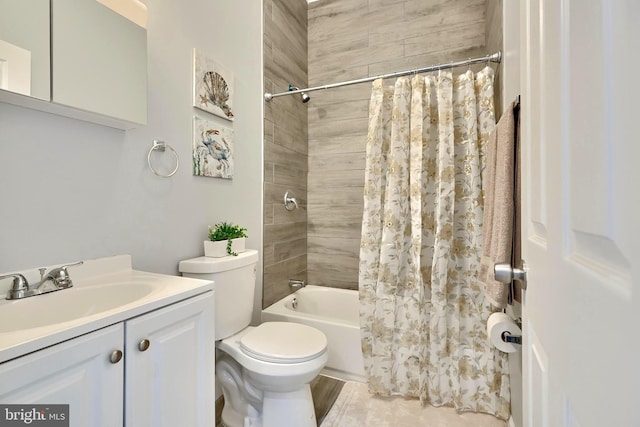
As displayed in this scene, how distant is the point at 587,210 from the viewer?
321 mm

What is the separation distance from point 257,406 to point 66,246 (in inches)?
44.2

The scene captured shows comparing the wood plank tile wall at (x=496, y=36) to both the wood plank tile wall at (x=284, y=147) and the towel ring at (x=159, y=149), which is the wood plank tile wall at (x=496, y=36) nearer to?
the wood plank tile wall at (x=284, y=147)

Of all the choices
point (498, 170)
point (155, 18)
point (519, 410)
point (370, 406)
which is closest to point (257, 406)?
point (370, 406)

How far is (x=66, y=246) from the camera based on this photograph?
3.28ft

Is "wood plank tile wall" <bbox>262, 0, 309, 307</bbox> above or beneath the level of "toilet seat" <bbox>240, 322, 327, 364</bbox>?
above

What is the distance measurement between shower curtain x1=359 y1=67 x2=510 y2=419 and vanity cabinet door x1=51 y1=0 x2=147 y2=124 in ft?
4.11

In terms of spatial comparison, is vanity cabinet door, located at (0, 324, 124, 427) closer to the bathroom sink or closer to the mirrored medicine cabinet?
the bathroom sink

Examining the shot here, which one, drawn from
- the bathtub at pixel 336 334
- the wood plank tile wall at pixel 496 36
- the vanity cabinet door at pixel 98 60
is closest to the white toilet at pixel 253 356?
the bathtub at pixel 336 334

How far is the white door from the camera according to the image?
0.81 feet

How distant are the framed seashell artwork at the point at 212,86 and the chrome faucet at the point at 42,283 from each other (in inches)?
38.4

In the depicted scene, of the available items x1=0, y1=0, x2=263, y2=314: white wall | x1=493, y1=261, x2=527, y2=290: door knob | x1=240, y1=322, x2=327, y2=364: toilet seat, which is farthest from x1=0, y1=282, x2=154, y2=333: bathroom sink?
x1=493, y1=261, x2=527, y2=290: door knob

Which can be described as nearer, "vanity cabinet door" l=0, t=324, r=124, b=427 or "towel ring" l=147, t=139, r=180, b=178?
"vanity cabinet door" l=0, t=324, r=124, b=427

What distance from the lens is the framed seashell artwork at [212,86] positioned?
1503mm

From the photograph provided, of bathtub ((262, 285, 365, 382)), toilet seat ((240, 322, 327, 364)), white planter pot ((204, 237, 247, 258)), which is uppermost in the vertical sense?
white planter pot ((204, 237, 247, 258))
